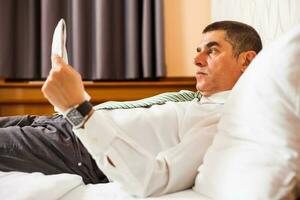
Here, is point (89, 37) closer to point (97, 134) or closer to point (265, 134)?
point (97, 134)

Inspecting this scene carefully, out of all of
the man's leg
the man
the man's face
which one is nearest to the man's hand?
the man

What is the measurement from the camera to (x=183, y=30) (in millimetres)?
2381

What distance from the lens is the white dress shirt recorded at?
86cm

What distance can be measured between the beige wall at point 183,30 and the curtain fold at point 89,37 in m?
0.10

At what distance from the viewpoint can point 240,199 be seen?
2.39 ft

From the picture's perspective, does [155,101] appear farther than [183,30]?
No

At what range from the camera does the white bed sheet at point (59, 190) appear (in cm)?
91

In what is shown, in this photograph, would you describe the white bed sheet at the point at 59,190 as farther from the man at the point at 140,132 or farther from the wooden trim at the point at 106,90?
the wooden trim at the point at 106,90

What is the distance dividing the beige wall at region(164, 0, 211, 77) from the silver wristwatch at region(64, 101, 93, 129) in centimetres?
157

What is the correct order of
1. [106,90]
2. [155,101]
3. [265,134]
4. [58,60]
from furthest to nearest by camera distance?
[106,90]
[155,101]
[58,60]
[265,134]

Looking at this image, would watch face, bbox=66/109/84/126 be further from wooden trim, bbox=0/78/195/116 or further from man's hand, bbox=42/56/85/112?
wooden trim, bbox=0/78/195/116

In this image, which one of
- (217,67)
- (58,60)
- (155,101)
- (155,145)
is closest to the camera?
(58,60)

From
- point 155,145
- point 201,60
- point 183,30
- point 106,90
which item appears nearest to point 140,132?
point 155,145

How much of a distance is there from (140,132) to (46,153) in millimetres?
330
